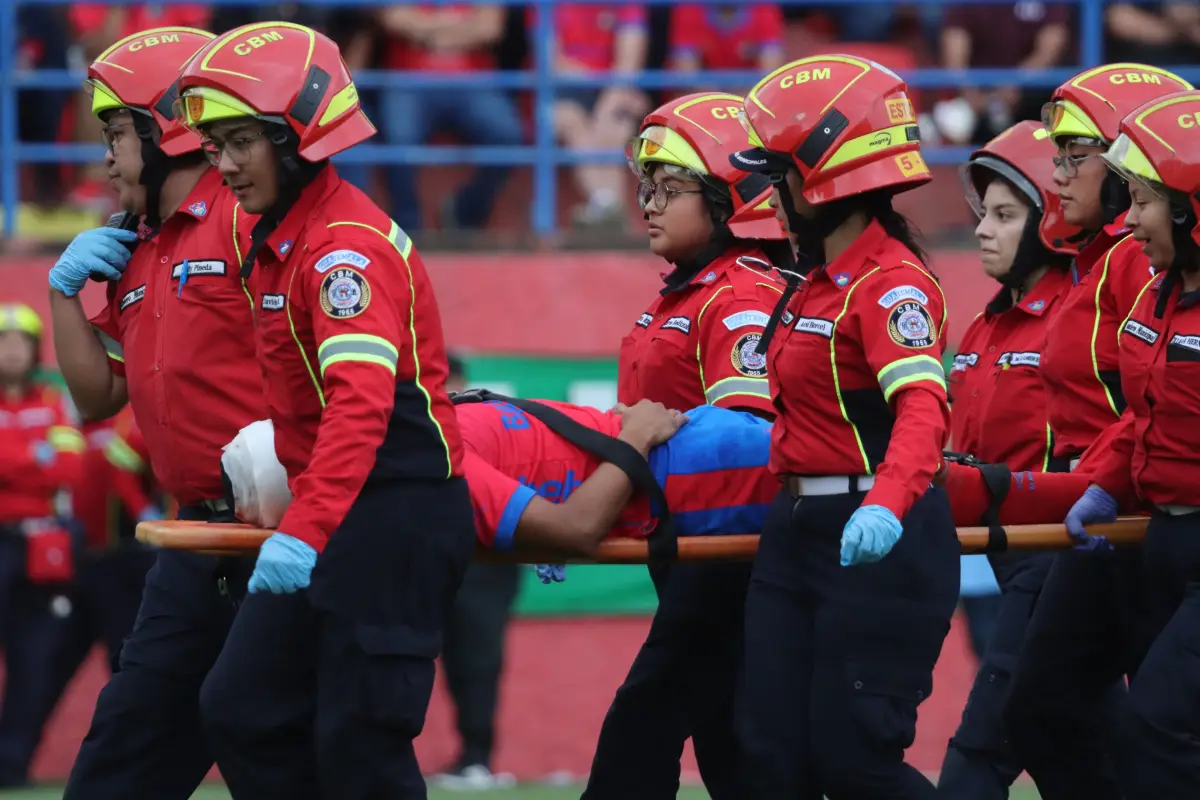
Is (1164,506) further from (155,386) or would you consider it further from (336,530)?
(155,386)

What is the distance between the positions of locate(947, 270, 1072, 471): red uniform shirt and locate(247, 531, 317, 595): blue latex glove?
2164 millimetres

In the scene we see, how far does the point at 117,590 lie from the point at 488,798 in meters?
1.83

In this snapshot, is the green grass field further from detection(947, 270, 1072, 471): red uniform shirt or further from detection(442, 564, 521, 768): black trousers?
detection(947, 270, 1072, 471): red uniform shirt

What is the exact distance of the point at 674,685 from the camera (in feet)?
18.1

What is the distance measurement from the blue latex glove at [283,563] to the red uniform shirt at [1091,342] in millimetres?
2255

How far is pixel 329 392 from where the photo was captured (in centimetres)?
455

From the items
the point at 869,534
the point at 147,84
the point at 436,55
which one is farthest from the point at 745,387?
the point at 436,55

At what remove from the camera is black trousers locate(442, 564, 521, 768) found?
891cm

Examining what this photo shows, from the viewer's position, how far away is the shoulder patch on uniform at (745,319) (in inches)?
213

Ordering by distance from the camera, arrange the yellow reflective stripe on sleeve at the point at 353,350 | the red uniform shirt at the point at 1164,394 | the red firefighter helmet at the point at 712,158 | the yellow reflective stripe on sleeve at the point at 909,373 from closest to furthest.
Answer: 1. the yellow reflective stripe on sleeve at the point at 353,350
2. the yellow reflective stripe on sleeve at the point at 909,373
3. the red uniform shirt at the point at 1164,394
4. the red firefighter helmet at the point at 712,158

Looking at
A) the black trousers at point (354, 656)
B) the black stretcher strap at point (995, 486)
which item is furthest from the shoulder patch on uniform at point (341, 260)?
the black stretcher strap at point (995, 486)

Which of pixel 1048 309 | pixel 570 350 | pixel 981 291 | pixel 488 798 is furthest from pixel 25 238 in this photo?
pixel 1048 309

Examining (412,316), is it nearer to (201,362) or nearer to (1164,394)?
(201,362)

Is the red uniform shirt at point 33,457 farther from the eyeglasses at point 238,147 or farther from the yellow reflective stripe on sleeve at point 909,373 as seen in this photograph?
the yellow reflective stripe on sleeve at point 909,373
